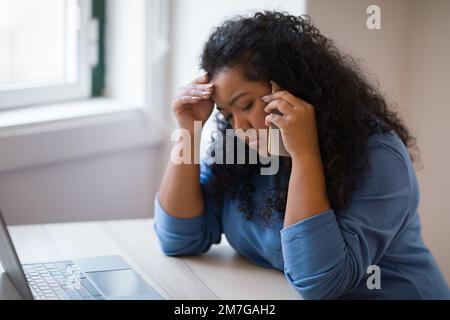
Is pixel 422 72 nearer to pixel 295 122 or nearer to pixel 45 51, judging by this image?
pixel 295 122

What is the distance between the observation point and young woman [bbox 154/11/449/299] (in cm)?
135

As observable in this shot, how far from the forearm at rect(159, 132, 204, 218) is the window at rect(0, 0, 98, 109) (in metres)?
0.72

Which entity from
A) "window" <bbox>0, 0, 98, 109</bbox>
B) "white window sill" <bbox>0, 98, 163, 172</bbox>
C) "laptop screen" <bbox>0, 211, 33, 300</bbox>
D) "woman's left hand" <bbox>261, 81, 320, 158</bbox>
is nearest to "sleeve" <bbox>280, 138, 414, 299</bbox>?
"woman's left hand" <bbox>261, 81, 320, 158</bbox>

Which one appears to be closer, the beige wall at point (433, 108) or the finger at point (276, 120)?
the finger at point (276, 120)

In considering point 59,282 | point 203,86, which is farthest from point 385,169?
point 59,282

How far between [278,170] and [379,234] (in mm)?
253

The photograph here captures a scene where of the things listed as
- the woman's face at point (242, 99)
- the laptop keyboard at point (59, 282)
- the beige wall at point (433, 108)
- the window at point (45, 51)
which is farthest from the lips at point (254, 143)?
the window at point (45, 51)

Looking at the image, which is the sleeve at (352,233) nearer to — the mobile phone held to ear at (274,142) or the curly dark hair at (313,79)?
the curly dark hair at (313,79)

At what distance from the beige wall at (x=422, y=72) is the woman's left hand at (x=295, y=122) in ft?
1.77

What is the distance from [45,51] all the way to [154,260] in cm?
89

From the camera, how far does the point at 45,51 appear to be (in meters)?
2.22

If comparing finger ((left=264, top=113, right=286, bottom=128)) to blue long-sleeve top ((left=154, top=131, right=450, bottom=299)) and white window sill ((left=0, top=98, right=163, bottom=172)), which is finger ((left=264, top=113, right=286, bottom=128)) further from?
white window sill ((left=0, top=98, right=163, bottom=172))

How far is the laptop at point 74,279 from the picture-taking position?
1321 millimetres

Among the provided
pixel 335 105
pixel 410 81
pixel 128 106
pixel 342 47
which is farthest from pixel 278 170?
pixel 128 106
